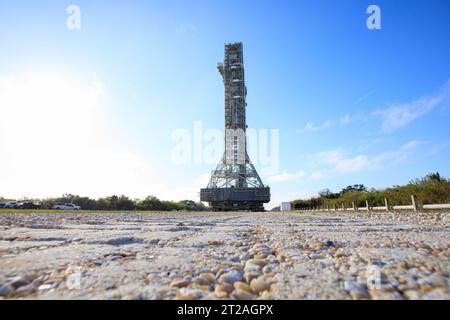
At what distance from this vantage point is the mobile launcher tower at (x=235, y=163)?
34969mm

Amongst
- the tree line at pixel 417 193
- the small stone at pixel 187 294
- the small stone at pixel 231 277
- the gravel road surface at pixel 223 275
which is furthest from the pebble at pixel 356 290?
the tree line at pixel 417 193

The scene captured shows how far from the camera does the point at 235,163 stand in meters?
39.7

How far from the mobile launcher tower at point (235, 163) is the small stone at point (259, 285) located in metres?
33.8

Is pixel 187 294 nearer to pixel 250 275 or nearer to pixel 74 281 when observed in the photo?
pixel 250 275

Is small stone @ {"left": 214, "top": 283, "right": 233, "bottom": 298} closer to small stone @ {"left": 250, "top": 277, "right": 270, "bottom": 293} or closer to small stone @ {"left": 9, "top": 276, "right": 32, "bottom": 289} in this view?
small stone @ {"left": 250, "top": 277, "right": 270, "bottom": 293}

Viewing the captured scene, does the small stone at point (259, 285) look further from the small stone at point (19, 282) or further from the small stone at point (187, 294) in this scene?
the small stone at point (19, 282)

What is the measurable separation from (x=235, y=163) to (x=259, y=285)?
3877 cm

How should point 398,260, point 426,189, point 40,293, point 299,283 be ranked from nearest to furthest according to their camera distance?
point 40,293, point 299,283, point 398,260, point 426,189

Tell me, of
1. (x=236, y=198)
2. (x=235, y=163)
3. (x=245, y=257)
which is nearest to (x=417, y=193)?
(x=245, y=257)
